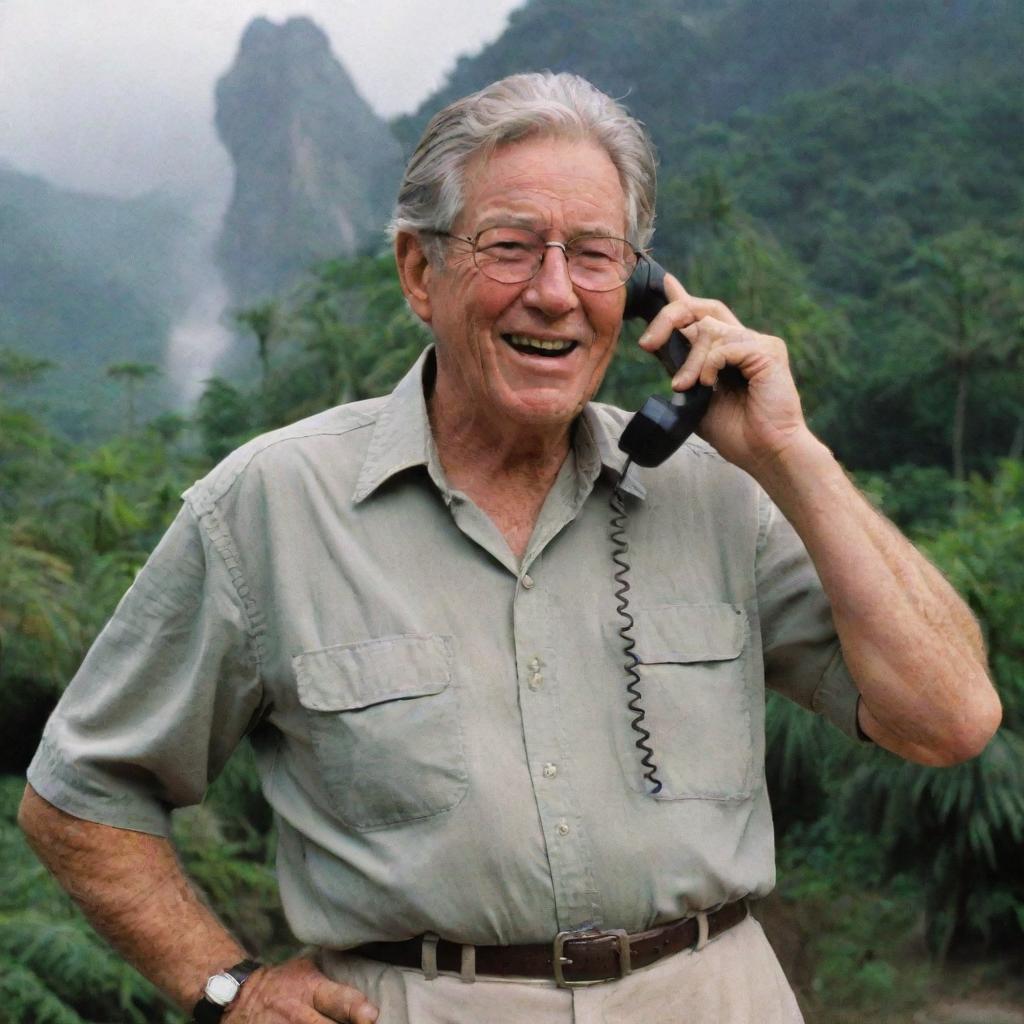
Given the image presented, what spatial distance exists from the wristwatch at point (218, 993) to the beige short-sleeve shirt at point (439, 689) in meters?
0.15

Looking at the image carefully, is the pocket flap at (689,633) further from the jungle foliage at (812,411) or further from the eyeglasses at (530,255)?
the jungle foliage at (812,411)

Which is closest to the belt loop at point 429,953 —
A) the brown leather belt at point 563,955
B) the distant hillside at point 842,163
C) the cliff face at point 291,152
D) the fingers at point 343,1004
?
the brown leather belt at point 563,955

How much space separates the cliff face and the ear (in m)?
38.1

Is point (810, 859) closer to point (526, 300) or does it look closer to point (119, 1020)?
point (119, 1020)

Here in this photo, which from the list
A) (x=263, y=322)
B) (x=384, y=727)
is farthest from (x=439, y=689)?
(x=263, y=322)

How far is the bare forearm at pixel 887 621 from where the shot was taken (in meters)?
2.04

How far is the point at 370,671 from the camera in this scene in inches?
77.5

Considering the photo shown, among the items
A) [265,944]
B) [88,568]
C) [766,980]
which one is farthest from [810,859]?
[766,980]

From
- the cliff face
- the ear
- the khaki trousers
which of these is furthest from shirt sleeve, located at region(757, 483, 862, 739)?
the cliff face

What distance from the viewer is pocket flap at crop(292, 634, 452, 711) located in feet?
6.42

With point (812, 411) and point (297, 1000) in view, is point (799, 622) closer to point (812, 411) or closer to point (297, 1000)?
point (297, 1000)

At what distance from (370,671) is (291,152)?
151ft

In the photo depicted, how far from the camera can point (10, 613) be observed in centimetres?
634

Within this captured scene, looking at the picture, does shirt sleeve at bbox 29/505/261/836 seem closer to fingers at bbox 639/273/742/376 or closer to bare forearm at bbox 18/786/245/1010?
bare forearm at bbox 18/786/245/1010
